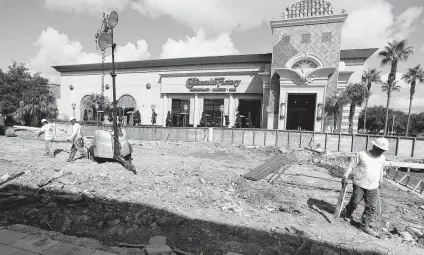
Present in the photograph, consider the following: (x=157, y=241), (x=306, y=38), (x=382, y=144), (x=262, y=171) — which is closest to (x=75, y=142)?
(x=157, y=241)

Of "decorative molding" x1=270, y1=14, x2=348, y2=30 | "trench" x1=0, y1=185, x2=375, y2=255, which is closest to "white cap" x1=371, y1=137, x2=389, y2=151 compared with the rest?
"trench" x1=0, y1=185, x2=375, y2=255

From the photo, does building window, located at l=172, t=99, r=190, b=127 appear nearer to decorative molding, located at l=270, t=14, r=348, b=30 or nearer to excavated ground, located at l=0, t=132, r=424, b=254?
decorative molding, located at l=270, t=14, r=348, b=30

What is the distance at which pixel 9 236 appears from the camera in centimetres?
314

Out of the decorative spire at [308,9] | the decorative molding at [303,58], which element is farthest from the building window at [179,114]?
the decorative spire at [308,9]

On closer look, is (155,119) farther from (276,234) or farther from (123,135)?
(276,234)

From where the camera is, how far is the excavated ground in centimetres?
380

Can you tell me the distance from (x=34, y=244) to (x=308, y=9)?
80.8 feet

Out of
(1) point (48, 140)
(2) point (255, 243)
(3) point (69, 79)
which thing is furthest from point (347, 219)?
(3) point (69, 79)

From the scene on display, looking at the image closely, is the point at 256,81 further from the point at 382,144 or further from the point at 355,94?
the point at 382,144

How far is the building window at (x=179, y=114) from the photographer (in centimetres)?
2719

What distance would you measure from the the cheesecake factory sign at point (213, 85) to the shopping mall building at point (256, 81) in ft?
0.38

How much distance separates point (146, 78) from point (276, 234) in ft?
91.8

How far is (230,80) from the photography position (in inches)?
984

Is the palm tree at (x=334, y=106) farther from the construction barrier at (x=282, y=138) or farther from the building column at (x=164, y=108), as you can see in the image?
the building column at (x=164, y=108)
